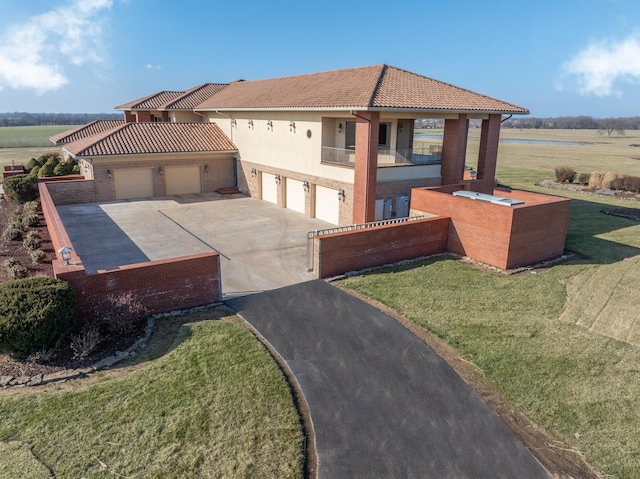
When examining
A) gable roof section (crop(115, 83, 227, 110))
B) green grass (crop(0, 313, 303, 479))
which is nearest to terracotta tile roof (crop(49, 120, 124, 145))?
gable roof section (crop(115, 83, 227, 110))

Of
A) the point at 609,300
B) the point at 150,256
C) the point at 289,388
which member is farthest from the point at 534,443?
the point at 150,256

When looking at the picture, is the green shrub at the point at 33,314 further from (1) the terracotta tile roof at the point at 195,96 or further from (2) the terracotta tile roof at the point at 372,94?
(1) the terracotta tile roof at the point at 195,96

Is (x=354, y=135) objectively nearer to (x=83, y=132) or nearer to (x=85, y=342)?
(x=85, y=342)

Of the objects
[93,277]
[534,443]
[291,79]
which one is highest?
[291,79]

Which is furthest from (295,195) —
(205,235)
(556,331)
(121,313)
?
(556,331)

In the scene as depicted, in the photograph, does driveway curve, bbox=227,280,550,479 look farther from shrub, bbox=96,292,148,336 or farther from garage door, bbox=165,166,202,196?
garage door, bbox=165,166,202,196

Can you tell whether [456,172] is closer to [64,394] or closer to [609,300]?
[609,300]
